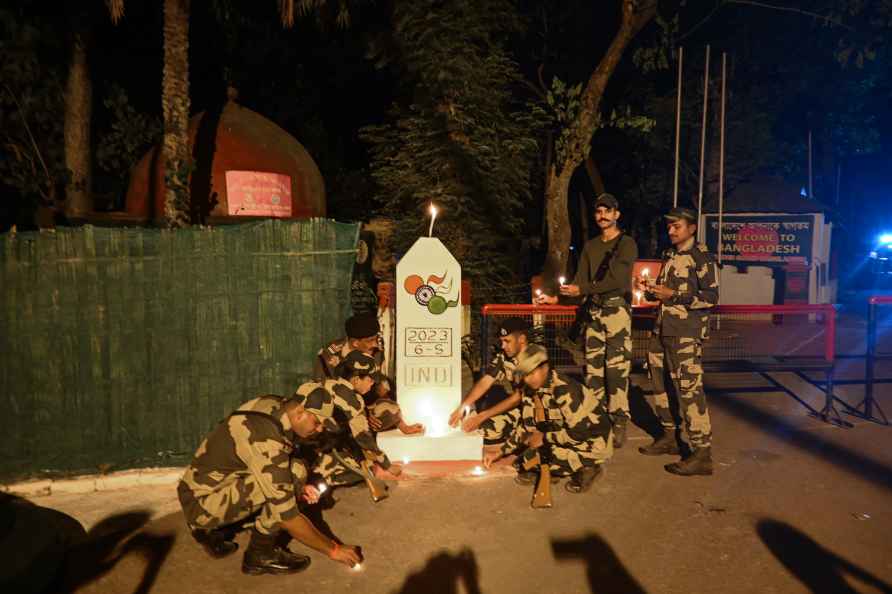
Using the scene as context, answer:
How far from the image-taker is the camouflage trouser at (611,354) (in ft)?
21.6

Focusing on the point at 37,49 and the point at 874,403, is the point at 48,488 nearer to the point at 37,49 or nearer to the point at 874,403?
the point at 874,403

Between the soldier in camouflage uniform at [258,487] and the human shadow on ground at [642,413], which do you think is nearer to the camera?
the soldier in camouflage uniform at [258,487]

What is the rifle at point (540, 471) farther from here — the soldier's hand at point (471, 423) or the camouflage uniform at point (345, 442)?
the camouflage uniform at point (345, 442)

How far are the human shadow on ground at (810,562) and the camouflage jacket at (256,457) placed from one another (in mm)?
3020

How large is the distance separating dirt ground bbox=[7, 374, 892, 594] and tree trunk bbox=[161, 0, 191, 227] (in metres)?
3.54

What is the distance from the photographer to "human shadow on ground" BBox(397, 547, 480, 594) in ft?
14.3

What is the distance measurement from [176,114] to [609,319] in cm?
529

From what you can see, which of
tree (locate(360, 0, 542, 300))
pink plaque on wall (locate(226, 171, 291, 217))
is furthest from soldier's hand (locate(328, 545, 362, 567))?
tree (locate(360, 0, 542, 300))

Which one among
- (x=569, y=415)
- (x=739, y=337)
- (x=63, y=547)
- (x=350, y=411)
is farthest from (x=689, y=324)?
(x=739, y=337)

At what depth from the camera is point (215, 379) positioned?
19.8 ft

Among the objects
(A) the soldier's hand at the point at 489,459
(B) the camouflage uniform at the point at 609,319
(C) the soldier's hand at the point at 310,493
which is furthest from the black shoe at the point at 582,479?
(C) the soldier's hand at the point at 310,493

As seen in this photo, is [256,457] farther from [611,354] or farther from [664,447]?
[664,447]

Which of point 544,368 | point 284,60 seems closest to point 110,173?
point 284,60

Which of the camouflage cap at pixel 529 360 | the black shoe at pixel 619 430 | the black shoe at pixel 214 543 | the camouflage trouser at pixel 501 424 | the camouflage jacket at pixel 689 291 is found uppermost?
the camouflage jacket at pixel 689 291
